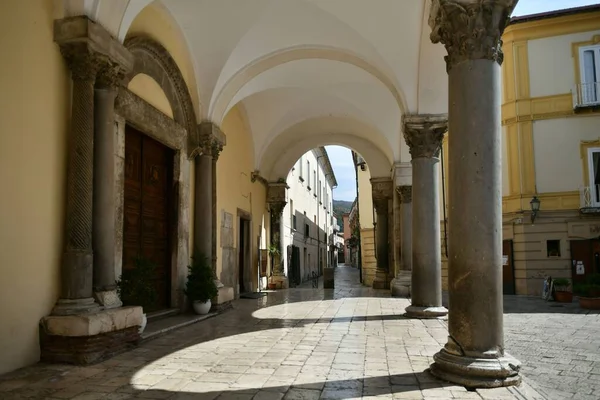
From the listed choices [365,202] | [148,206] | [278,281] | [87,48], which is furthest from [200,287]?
[365,202]

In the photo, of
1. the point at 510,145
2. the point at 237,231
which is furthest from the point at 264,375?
the point at 510,145

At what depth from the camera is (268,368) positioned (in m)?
4.68

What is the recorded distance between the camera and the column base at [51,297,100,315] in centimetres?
506

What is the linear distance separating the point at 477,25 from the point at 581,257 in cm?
1251

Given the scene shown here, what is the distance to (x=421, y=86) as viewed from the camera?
28.9 feet

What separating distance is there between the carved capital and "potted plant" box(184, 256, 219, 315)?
6.90 metres

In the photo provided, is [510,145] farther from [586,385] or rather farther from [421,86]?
[586,385]

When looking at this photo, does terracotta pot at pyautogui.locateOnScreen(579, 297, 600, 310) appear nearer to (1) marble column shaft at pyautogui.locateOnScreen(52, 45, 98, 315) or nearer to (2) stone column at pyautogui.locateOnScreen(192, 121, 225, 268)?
(2) stone column at pyautogui.locateOnScreen(192, 121, 225, 268)

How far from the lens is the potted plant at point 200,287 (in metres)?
8.55

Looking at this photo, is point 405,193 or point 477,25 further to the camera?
point 405,193

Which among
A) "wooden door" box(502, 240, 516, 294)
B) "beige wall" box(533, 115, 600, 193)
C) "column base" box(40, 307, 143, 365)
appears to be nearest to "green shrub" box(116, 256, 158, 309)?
"column base" box(40, 307, 143, 365)

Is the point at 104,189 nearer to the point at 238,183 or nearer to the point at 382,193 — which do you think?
the point at 238,183

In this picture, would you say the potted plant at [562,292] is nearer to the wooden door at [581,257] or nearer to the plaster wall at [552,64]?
the wooden door at [581,257]

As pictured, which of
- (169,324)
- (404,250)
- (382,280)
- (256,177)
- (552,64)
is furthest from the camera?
(382,280)
